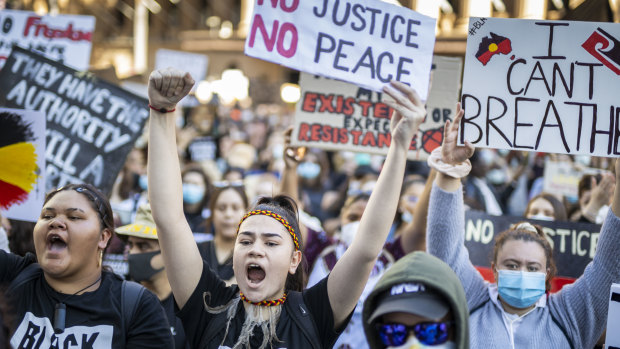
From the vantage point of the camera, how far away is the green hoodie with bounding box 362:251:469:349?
74.2 inches

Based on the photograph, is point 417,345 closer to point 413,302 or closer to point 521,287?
point 413,302

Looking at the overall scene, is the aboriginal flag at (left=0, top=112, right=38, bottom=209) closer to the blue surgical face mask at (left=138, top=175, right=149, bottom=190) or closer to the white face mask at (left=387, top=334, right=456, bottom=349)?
the white face mask at (left=387, top=334, right=456, bottom=349)

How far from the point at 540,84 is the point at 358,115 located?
170 centimetres

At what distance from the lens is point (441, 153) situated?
10.0 ft

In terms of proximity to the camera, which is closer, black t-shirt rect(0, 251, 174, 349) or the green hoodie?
the green hoodie

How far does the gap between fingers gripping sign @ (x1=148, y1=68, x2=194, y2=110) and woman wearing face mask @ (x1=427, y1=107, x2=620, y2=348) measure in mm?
1164

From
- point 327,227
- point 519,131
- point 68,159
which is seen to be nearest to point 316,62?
point 519,131

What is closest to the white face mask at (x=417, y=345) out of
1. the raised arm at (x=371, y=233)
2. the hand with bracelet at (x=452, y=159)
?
the raised arm at (x=371, y=233)

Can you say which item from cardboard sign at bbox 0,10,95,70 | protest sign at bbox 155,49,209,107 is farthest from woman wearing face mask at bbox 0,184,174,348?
protest sign at bbox 155,49,209,107

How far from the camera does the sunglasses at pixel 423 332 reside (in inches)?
75.1

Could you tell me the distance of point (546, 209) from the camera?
4953mm

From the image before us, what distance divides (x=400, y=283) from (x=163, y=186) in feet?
3.19

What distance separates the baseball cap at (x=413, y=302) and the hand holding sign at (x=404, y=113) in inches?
27.0

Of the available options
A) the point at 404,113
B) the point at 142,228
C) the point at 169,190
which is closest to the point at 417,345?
the point at 404,113
